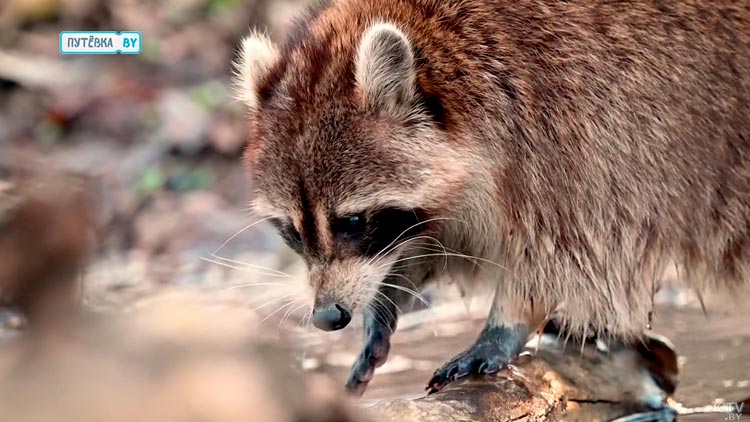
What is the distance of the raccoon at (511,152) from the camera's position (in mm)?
4410

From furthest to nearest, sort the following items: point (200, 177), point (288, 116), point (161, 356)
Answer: point (200, 177)
point (288, 116)
point (161, 356)

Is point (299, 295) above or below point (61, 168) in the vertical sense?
below

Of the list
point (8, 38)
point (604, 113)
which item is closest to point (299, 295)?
point (604, 113)

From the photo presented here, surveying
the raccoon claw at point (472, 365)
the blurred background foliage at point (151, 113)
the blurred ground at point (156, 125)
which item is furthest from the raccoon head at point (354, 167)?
the blurred background foliage at point (151, 113)

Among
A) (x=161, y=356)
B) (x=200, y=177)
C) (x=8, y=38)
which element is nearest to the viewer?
(x=161, y=356)

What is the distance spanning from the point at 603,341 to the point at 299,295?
130cm

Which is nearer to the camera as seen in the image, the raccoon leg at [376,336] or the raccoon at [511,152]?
the raccoon at [511,152]

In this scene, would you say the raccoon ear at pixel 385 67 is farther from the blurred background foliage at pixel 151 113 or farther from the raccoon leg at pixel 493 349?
the blurred background foliage at pixel 151 113

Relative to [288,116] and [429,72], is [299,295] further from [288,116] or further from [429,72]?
[429,72]

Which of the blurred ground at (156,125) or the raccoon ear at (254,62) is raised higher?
the raccoon ear at (254,62)

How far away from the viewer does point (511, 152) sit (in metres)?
4.62

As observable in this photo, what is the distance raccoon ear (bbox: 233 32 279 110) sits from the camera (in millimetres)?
4750

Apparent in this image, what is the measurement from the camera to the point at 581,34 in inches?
183

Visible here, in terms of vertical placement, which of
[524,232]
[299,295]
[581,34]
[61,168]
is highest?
[61,168]
